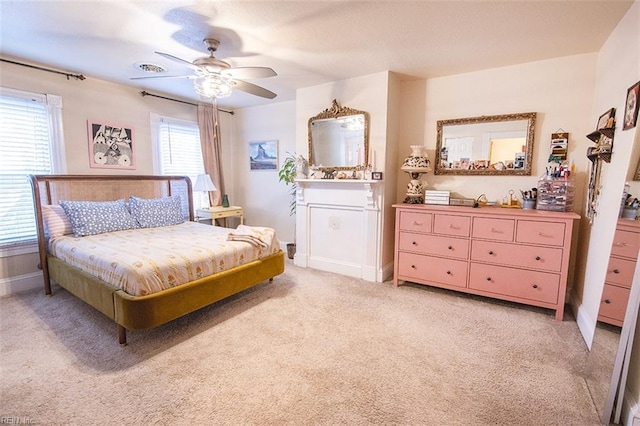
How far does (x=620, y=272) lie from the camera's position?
5.44 feet

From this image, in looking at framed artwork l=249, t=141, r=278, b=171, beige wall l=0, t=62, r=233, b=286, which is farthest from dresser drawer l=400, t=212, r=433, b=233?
beige wall l=0, t=62, r=233, b=286

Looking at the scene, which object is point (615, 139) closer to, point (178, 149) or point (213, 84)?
point (213, 84)

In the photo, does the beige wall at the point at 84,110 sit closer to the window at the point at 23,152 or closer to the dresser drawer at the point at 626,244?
the window at the point at 23,152

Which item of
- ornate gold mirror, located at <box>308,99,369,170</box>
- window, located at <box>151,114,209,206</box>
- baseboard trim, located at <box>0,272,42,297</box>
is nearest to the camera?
baseboard trim, located at <box>0,272,42,297</box>

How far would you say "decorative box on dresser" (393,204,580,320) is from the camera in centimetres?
263

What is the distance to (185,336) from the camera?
7.75 feet

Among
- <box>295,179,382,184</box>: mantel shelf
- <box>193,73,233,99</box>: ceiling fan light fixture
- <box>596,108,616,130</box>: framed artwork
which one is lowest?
<box>295,179,382,184</box>: mantel shelf

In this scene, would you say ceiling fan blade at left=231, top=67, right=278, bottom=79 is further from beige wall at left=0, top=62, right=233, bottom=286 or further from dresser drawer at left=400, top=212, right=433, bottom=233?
beige wall at left=0, top=62, right=233, bottom=286

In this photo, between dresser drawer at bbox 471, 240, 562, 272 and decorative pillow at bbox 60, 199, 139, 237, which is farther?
decorative pillow at bbox 60, 199, 139, 237

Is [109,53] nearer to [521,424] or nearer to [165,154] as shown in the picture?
[165,154]

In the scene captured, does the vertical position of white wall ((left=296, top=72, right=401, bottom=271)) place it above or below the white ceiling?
below

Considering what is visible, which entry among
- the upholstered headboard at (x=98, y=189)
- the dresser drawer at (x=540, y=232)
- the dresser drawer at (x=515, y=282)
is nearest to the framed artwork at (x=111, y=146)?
the upholstered headboard at (x=98, y=189)

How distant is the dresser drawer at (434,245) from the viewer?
3023 millimetres

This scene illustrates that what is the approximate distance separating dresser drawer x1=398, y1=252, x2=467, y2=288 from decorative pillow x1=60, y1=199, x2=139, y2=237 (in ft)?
10.7
